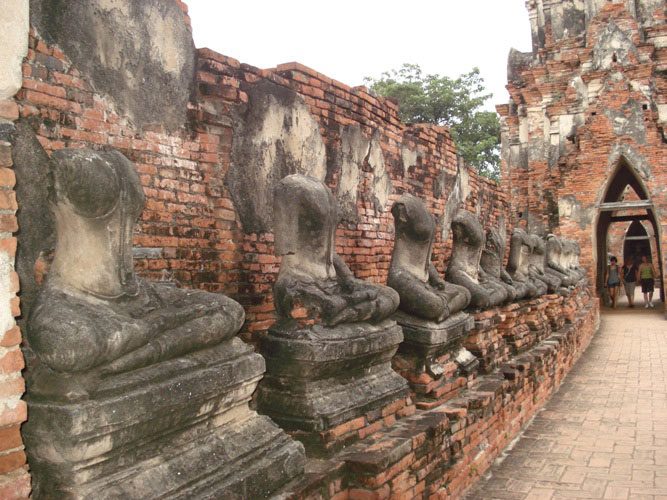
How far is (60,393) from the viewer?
227cm

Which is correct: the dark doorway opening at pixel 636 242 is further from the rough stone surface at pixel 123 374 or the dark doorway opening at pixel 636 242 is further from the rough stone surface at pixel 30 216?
the rough stone surface at pixel 30 216

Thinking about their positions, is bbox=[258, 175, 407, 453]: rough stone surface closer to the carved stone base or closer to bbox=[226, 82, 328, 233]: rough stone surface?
the carved stone base

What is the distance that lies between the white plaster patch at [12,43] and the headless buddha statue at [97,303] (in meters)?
0.37

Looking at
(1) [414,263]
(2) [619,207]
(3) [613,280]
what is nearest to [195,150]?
(1) [414,263]

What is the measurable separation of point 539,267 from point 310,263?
253 inches

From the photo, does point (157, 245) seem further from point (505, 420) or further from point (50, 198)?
point (505, 420)

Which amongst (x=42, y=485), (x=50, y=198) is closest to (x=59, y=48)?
(x=50, y=198)

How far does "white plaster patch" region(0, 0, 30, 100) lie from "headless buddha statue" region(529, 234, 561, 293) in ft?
23.4

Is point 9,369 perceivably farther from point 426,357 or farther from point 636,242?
point 636,242

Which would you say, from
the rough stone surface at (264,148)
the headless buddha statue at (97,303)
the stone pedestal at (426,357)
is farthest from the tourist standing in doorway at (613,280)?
the headless buddha statue at (97,303)

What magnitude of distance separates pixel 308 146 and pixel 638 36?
15.7 metres

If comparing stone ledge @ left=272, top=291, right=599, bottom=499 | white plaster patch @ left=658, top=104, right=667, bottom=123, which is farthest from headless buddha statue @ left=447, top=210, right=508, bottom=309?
white plaster patch @ left=658, top=104, right=667, bottom=123

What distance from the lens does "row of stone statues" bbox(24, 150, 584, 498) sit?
227cm

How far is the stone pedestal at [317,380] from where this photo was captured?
3.42 m
